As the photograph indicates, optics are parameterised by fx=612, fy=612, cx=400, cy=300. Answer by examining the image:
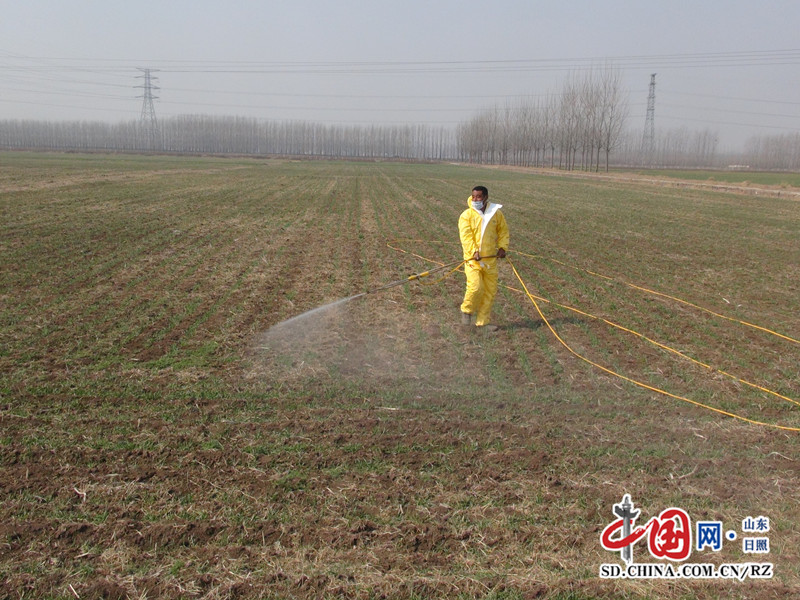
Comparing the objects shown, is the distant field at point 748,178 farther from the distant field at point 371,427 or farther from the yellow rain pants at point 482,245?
the yellow rain pants at point 482,245

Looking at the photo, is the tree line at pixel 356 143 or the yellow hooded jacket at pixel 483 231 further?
the tree line at pixel 356 143

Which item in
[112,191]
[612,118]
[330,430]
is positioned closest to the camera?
[330,430]

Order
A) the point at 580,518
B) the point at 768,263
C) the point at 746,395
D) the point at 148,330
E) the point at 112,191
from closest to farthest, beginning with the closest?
1. the point at 580,518
2. the point at 746,395
3. the point at 148,330
4. the point at 768,263
5. the point at 112,191

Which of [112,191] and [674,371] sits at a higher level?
[112,191]

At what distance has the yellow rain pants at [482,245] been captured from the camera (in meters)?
7.86

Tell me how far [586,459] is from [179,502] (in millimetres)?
3007

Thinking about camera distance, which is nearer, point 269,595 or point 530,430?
point 269,595

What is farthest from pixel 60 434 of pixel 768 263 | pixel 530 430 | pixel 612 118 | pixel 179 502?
pixel 612 118

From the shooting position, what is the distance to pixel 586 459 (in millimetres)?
4789

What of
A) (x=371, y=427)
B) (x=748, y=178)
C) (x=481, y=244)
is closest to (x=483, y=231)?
(x=481, y=244)

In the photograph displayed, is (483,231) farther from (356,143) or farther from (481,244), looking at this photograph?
(356,143)

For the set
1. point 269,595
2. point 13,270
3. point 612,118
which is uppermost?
point 612,118

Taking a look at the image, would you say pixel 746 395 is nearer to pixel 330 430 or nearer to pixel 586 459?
pixel 586 459

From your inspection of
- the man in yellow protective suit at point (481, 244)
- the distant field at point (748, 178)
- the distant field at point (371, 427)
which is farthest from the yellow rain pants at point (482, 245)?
the distant field at point (748, 178)
